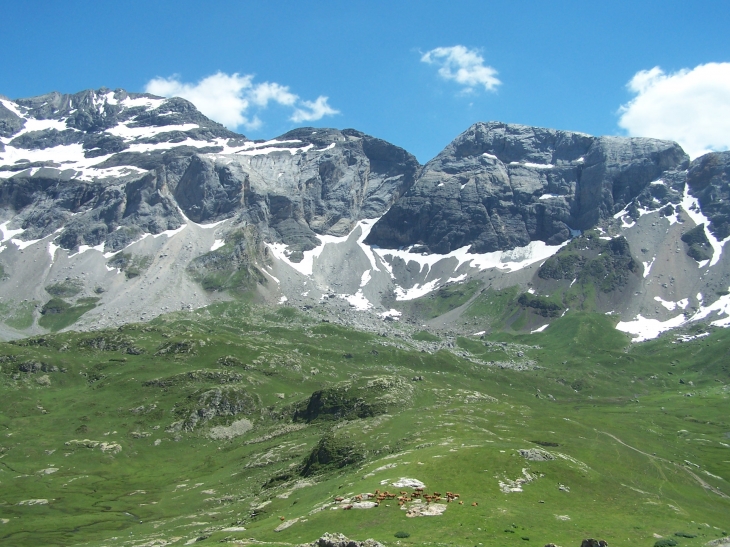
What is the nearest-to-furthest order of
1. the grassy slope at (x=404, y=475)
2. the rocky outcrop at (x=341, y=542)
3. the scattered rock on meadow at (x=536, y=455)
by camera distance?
1. the rocky outcrop at (x=341, y=542)
2. the grassy slope at (x=404, y=475)
3. the scattered rock on meadow at (x=536, y=455)

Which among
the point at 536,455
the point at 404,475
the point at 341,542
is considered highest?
the point at 341,542

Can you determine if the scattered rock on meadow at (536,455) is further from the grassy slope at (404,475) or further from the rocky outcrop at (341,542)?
the rocky outcrop at (341,542)

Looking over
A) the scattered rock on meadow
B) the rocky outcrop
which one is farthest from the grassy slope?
the rocky outcrop

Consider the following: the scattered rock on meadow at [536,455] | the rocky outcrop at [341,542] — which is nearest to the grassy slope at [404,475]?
the scattered rock on meadow at [536,455]

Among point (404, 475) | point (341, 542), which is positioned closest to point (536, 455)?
point (404, 475)

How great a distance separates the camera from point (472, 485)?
3280 inches

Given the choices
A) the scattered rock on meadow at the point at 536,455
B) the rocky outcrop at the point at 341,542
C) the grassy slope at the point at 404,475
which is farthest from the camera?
the scattered rock on meadow at the point at 536,455

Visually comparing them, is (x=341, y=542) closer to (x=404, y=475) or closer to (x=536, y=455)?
(x=404, y=475)

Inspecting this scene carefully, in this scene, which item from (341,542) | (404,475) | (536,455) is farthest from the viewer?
(536,455)

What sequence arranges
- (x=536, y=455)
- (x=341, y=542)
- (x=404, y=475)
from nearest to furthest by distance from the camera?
(x=341, y=542) < (x=404, y=475) < (x=536, y=455)

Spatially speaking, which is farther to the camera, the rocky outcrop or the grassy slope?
the grassy slope

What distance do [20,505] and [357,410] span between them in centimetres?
8881

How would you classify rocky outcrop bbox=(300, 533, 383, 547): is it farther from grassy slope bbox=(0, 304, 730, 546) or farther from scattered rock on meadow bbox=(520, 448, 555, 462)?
scattered rock on meadow bbox=(520, 448, 555, 462)

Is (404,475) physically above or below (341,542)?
below
